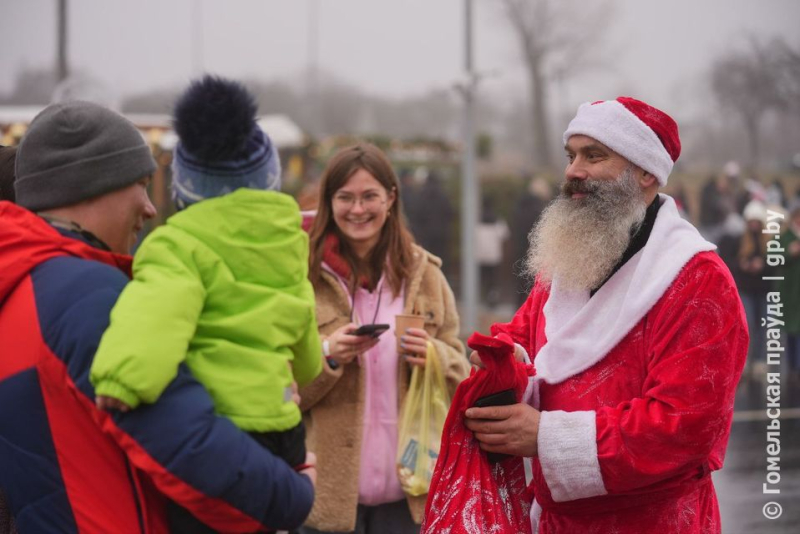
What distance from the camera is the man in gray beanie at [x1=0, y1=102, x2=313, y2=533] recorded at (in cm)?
197

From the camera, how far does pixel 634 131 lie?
2861 mm

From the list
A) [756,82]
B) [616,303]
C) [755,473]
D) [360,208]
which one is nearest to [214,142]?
[616,303]

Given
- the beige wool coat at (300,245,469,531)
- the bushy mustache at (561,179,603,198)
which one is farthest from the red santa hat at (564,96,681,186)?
the beige wool coat at (300,245,469,531)

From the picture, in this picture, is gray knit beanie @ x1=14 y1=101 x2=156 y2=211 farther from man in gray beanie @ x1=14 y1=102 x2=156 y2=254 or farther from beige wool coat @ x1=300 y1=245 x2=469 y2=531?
beige wool coat @ x1=300 y1=245 x2=469 y2=531

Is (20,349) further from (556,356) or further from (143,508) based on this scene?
(556,356)

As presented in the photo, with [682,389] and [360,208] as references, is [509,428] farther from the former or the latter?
[360,208]

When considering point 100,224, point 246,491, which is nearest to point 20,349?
point 100,224

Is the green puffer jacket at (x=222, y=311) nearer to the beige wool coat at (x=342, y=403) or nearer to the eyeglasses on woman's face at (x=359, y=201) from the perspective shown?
the beige wool coat at (x=342, y=403)

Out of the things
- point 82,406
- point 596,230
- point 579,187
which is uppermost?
point 579,187

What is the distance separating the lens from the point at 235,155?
2.19m

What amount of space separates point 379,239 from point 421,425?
33.5 inches

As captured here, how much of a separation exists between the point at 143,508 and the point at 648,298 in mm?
1470

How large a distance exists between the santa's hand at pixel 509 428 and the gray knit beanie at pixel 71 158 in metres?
1.25

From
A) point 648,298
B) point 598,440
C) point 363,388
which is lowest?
point 363,388
